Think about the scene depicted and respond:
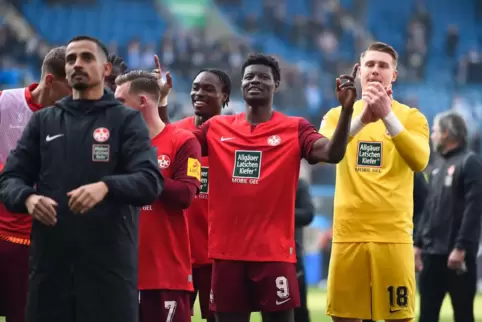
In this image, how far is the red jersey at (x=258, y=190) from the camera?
6.70 meters

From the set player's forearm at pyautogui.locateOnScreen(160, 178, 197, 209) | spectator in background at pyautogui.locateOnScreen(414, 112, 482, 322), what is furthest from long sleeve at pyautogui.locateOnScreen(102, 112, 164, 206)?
spectator in background at pyautogui.locateOnScreen(414, 112, 482, 322)

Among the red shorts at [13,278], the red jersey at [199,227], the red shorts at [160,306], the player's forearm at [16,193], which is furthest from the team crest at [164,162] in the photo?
the player's forearm at [16,193]

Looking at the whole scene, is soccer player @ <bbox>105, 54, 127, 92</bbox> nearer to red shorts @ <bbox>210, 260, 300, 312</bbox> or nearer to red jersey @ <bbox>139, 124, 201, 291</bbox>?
red jersey @ <bbox>139, 124, 201, 291</bbox>

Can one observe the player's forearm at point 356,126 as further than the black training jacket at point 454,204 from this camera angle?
No

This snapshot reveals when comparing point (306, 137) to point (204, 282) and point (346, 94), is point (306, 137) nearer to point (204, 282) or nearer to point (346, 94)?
point (346, 94)

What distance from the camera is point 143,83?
6730mm

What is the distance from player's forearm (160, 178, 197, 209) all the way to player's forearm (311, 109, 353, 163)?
838 mm

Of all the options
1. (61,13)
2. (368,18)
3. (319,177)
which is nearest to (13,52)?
A: (61,13)

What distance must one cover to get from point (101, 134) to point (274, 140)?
1733mm

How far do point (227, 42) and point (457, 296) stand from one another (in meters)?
22.6

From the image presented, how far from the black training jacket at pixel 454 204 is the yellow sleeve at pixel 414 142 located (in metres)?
2.20

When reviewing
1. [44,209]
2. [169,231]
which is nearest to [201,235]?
[169,231]

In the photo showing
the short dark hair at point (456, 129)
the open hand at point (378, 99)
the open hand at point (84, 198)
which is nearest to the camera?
the open hand at point (84, 198)

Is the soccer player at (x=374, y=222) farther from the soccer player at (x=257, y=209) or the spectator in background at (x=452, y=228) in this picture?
the spectator in background at (x=452, y=228)
